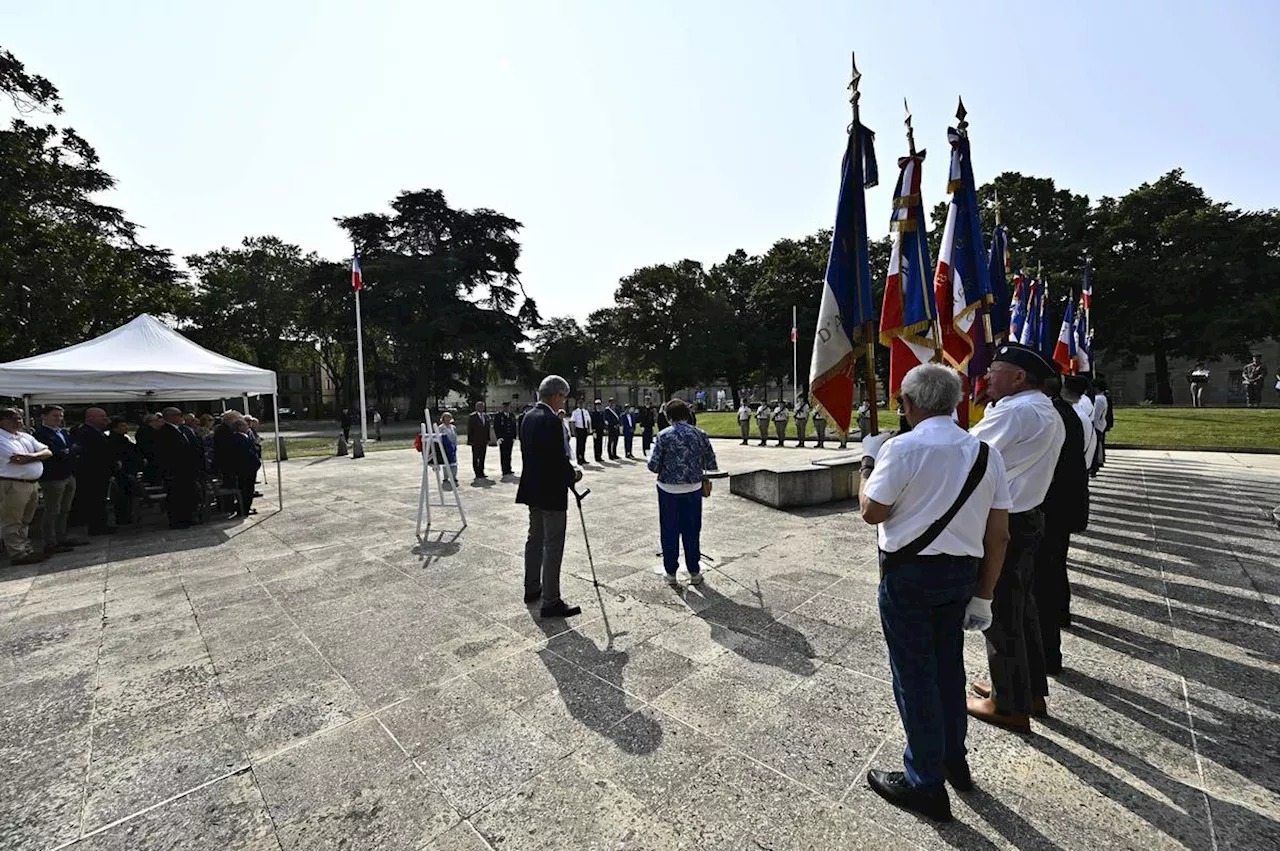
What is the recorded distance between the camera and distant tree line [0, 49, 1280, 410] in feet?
65.1

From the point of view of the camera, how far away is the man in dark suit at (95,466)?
8.14 metres

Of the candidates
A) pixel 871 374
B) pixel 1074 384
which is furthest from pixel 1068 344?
pixel 871 374

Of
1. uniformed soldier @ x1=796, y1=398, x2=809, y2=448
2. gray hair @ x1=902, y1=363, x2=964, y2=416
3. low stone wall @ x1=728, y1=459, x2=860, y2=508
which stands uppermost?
gray hair @ x1=902, y1=363, x2=964, y2=416

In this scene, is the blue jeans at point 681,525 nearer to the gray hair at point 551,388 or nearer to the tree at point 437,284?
the gray hair at point 551,388

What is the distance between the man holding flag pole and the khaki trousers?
928cm

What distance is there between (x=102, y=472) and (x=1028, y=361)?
11924mm

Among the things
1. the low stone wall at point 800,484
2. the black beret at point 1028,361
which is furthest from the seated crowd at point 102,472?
the black beret at point 1028,361

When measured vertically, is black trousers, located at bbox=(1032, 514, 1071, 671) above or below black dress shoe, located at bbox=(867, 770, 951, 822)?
above

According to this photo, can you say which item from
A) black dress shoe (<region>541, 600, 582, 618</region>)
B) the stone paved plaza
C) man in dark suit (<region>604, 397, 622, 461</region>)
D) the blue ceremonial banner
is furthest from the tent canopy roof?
man in dark suit (<region>604, 397, 622, 461</region>)

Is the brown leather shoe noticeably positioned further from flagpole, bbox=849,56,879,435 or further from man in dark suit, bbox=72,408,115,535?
man in dark suit, bbox=72,408,115,535

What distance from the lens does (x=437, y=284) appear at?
43.1 meters

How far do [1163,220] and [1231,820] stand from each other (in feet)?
161

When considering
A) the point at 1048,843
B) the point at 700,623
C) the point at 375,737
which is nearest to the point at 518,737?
the point at 375,737

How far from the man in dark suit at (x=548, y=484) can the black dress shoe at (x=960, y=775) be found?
9.64 ft
